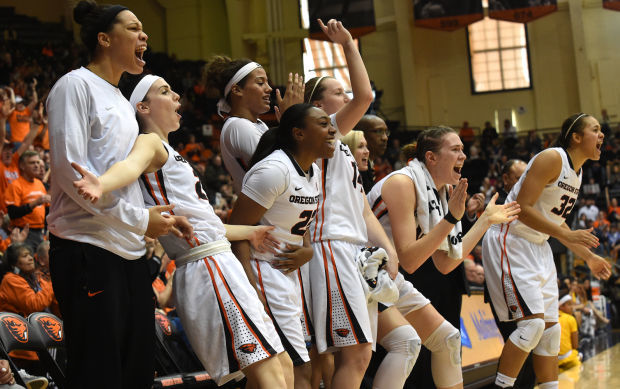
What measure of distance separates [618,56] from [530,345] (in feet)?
65.4

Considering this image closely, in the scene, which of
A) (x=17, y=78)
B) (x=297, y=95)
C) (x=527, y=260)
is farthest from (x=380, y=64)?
(x=297, y=95)

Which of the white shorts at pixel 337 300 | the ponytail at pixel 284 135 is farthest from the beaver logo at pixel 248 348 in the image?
the ponytail at pixel 284 135

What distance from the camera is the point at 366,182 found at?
5.25 m

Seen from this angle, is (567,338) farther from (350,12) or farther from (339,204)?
(350,12)

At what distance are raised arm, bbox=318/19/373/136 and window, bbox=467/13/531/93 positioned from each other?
20991 mm

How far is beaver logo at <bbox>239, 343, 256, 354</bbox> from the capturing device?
317 centimetres

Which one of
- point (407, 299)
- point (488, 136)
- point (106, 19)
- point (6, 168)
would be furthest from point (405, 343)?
point (488, 136)

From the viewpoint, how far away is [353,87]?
3.91 metres

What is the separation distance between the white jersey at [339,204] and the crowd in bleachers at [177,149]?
620 mm

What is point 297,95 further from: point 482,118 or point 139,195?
point 482,118

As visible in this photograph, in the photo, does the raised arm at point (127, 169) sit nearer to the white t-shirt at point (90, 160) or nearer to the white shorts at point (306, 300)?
the white t-shirt at point (90, 160)

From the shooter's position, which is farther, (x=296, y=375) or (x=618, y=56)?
(x=618, y=56)

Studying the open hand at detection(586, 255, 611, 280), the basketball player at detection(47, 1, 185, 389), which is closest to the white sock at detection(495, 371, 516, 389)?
the open hand at detection(586, 255, 611, 280)

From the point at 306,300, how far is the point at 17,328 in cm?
174
